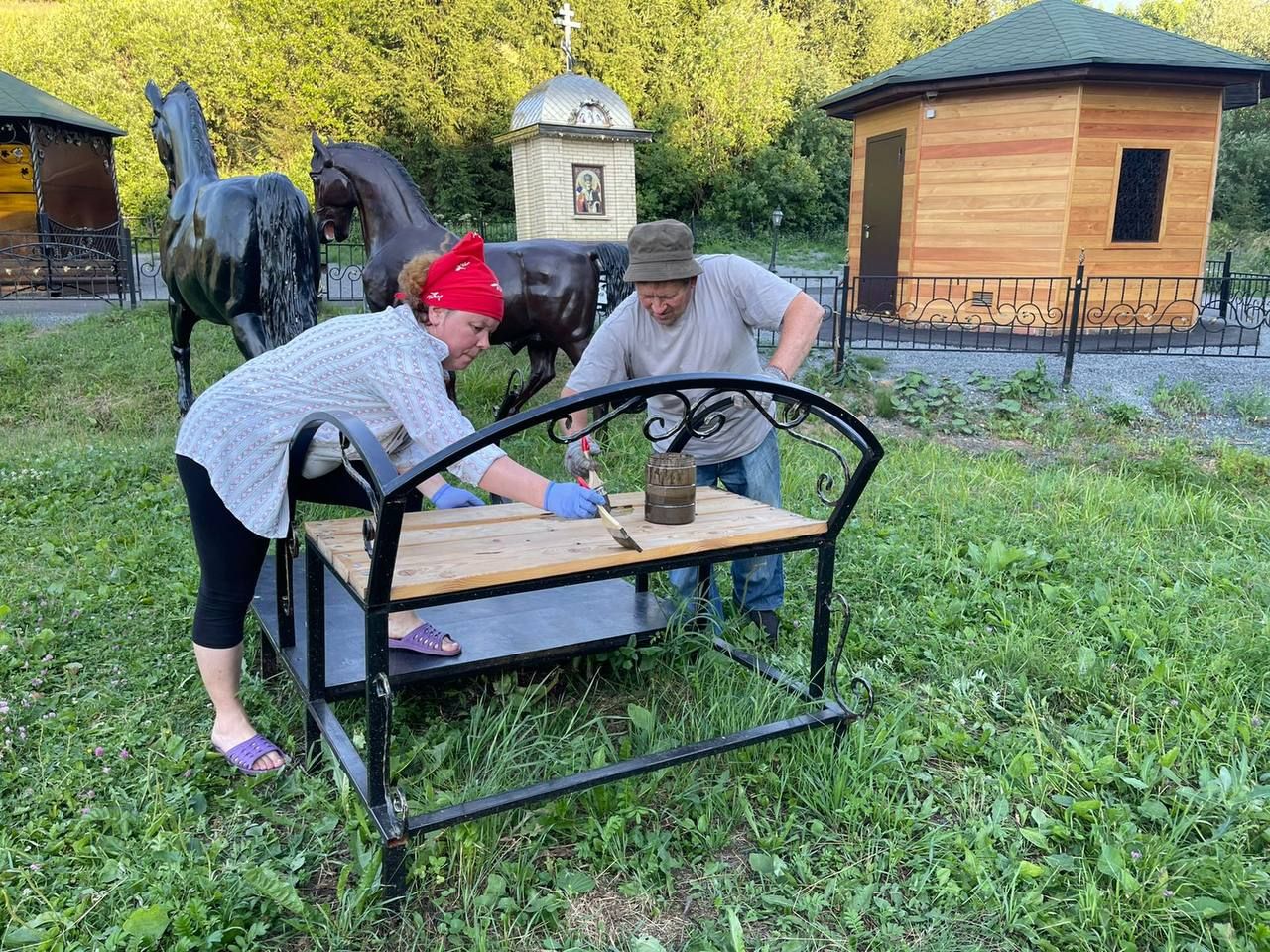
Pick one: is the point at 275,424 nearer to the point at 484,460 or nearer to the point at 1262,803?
the point at 484,460

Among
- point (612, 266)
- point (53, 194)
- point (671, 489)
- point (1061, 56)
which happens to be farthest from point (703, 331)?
point (53, 194)

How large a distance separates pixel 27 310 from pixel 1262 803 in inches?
552

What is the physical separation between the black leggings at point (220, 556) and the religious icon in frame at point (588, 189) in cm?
1315

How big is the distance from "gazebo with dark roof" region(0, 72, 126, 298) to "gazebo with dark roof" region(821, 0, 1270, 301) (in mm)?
11290

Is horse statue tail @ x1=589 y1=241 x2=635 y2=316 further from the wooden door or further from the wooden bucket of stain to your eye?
the wooden door

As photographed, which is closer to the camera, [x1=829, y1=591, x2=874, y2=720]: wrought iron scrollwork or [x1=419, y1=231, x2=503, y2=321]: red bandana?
[x1=419, y1=231, x2=503, y2=321]: red bandana

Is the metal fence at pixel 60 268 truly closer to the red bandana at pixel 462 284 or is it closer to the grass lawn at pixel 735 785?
the grass lawn at pixel 735 785

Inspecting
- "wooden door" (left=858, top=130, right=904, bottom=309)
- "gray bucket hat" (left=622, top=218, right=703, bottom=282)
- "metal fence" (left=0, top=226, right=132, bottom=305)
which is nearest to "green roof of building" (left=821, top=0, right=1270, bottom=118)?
"wooden door" (left=858, top=130, right=904, bottom=309)

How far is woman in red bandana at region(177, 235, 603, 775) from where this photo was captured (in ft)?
6.96

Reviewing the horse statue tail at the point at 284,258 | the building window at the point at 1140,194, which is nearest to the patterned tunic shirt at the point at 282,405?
the horse statue tail at the point at 284,258

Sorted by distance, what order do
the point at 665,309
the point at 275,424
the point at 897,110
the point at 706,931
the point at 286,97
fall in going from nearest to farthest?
the point at 706,931, the point at 275,424, the point at 665,309, the point at 897,110, the point at 286,97

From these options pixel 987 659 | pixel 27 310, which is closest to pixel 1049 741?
pixel 987 659

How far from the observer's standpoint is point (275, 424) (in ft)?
7.68

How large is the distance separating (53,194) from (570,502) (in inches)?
678
